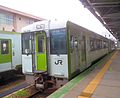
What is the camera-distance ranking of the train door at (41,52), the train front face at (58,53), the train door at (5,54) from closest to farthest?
1. the train front face at (58,53)
2. the train door at (41,52)
3. the train door at (5,54)

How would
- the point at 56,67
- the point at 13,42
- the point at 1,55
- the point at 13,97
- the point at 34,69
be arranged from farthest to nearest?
the point at 13,42
the point at 1,55
the point at 34,69
the point at 56,67
the point at 13,97

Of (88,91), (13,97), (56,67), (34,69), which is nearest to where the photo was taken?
(88,91)

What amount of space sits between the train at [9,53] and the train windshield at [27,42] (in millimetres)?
1999

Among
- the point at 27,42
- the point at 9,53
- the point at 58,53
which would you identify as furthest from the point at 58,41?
the point at 9,53

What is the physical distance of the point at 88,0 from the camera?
36.0 feet

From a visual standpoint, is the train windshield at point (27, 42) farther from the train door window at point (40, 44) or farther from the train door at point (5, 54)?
the train door at point (5, 54)

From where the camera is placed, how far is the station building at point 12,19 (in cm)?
1956

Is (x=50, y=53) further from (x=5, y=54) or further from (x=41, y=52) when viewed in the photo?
(x=5, y=54)

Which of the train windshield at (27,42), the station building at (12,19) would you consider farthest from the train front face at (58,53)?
the station building at (12,19)

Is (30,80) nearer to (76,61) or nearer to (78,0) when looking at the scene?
(76,61)

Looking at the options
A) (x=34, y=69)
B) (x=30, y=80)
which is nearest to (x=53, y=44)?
(x=34, y=69)

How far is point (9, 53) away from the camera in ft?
33.6

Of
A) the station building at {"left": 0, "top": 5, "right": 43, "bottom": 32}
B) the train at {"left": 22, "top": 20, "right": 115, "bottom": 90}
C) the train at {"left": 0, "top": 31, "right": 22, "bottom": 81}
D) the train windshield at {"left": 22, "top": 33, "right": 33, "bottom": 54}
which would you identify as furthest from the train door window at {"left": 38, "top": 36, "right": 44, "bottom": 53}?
the station building at {"left": 0, "top": 5, "right": 43, "bottom": 32}

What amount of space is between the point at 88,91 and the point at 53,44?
8.20 feet
